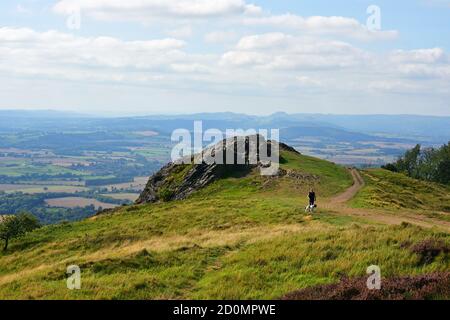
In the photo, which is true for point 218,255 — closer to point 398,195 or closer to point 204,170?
point 398,195

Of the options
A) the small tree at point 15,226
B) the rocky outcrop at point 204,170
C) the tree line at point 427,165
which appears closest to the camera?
the small tree at point 15,226

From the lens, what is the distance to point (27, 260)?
1490 inches

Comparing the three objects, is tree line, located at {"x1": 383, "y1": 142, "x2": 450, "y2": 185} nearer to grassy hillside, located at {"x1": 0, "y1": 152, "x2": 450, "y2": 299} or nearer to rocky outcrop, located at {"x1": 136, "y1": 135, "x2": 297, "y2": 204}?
rocky outcrop, located at {"x1": 136, "y1": 135, "x2": 297, "y2": 204}

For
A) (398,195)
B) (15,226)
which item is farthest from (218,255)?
(398,195)

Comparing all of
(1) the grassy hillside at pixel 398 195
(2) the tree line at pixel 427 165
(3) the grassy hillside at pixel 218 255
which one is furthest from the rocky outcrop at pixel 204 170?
(2) the tree line at pixel 427 165

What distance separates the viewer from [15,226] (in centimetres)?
4628

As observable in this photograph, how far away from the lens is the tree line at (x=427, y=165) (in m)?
107

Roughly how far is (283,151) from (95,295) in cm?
6279

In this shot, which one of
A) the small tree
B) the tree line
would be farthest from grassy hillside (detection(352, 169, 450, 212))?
the tree line

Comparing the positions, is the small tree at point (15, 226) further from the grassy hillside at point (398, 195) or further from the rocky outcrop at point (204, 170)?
the grassy hillside at point (398, 195)

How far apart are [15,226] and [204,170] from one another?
26048 mm

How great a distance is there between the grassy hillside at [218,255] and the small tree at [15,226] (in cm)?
91
